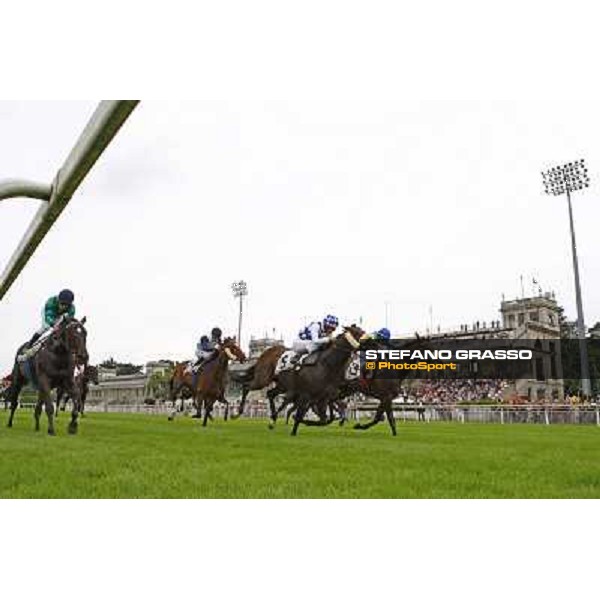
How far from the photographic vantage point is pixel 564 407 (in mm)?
28297

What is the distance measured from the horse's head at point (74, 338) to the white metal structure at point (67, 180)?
983 centimetres

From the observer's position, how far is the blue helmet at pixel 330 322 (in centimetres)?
1454

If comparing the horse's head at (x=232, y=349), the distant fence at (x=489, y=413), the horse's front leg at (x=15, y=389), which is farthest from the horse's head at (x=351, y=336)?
the distant fence at (x=489, y=413)

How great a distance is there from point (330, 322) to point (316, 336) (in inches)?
19.3

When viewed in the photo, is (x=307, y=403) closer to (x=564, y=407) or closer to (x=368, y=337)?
(x=368, y=337)

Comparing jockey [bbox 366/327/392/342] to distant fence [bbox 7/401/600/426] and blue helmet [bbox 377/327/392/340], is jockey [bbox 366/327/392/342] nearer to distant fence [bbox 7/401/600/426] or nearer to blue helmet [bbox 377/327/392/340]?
blue helmet [bbox 377/327/392/340]

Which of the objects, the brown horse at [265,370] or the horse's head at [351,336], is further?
the brown horse at [265,370]

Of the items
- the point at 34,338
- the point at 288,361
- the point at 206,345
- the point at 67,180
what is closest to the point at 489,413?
the point at 206,345

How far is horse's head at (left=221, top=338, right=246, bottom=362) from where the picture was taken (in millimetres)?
16359

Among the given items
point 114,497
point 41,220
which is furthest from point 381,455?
point 41,220

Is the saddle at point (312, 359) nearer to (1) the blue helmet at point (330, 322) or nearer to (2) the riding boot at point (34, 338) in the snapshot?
(1) the blue helmet at point (330, 322)

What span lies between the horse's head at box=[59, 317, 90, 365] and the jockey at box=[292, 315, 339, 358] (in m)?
4.55

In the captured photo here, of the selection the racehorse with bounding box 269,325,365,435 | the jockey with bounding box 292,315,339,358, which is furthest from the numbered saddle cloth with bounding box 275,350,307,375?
the racehorse with bounding box 269,325,365,435

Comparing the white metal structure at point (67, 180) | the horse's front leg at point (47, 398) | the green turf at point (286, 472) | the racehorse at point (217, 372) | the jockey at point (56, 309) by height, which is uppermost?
the jockey at point (56, 309)
